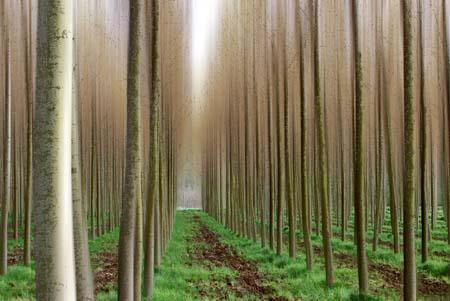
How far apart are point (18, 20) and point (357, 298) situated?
883 cm

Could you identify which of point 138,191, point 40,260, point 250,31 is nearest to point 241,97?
point 250,31

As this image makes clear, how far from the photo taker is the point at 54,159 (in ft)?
8.65

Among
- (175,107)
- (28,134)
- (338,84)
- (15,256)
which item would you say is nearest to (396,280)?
(338,84)

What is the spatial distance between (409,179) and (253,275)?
456cm

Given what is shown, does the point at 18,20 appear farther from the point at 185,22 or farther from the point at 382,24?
the point at 382,24

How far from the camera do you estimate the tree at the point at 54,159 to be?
2592mm

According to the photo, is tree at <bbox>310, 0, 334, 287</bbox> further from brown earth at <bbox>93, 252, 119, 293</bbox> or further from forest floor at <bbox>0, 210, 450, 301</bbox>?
brown earth at <bbox>93, 252, 119, 293</bbox>

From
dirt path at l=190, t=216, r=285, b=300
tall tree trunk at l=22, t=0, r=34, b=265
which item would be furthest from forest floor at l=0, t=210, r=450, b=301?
tall tree trunk at l=22, t=0, r=34, b=265

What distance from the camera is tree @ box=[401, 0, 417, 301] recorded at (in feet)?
Result: 19.6

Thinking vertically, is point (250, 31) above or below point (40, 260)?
above

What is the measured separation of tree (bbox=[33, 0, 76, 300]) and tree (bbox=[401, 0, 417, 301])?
4.28 meters

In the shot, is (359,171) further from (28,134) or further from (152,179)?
(28,134)

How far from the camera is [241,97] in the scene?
56.6 feet

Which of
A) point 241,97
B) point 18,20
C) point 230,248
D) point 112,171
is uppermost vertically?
point 18,20
